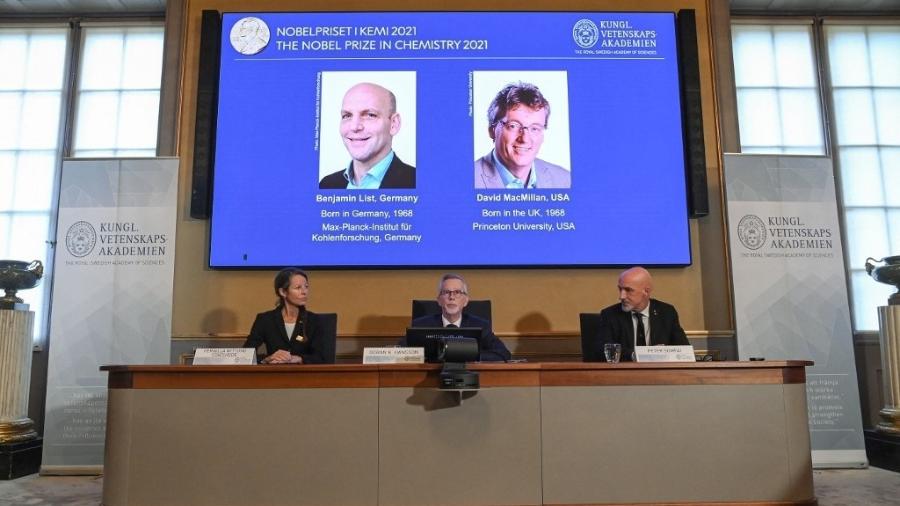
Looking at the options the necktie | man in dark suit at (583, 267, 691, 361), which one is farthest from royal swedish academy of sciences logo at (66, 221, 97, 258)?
the necktie

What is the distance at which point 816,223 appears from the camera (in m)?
4.34

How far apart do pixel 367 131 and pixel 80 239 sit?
1.96 m

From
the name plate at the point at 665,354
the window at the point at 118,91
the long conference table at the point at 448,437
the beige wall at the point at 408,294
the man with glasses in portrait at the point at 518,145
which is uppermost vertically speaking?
the window at the point at 118,91

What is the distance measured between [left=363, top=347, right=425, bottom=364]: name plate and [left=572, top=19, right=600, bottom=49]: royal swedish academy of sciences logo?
113 inches

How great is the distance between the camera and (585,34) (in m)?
4.63

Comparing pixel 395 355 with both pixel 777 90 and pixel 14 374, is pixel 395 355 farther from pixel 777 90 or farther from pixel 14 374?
pixel 777 90

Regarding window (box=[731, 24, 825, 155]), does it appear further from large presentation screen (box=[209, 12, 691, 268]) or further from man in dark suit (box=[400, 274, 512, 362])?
man in dark suit (box=[400, 274, 512, 362])

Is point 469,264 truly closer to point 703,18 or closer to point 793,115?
point 703,18

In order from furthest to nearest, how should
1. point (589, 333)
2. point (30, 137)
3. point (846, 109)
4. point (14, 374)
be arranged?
1. point (846, 109)
2. point (30, 137)
3. point (14, 374)
4. point (589, 333)

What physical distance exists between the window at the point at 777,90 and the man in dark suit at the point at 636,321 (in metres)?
2.61

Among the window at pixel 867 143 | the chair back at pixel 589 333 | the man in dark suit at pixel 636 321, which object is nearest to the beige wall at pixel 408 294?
the chair back at pixel 589 333

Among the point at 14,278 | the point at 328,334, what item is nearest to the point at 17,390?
the point at 14,278

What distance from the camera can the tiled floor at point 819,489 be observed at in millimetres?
3193

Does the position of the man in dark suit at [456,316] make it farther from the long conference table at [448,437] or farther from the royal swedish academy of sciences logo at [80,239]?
the royal swedish academy of sciences logo at [80,239]
